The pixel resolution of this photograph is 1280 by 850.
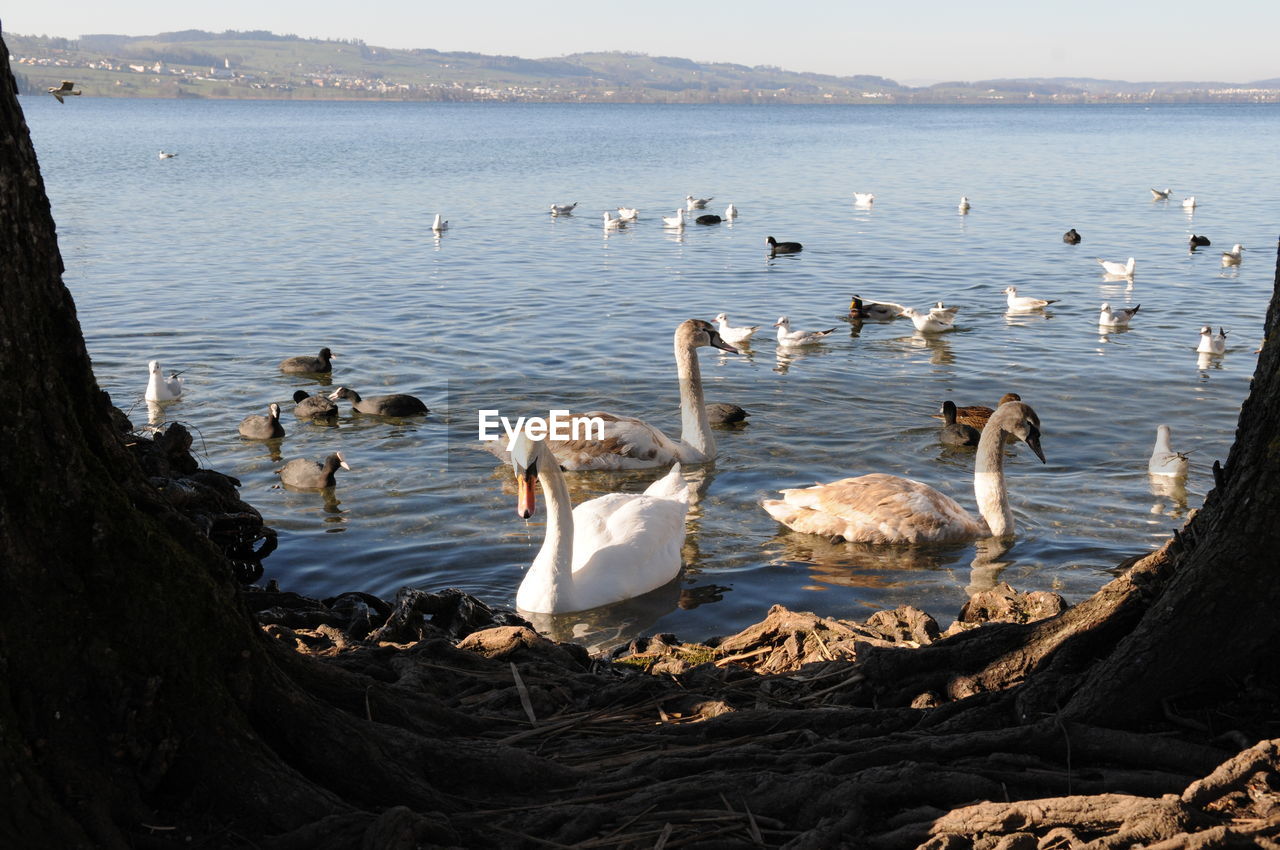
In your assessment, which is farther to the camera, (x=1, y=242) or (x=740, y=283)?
(x=740, y=283)

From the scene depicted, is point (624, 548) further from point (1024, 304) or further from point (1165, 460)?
point (1024, 304)

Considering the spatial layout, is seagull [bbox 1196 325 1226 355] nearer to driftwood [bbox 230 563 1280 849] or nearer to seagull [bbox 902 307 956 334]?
seagull [bbox 902 307 956 334]

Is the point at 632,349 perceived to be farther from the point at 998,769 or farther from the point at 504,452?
the point at 998,769

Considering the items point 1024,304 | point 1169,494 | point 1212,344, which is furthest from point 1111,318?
point 1169,494

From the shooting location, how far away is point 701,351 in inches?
853

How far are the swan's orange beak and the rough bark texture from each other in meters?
3.16

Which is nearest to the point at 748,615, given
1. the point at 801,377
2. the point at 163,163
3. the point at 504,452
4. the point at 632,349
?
the point at 504,452

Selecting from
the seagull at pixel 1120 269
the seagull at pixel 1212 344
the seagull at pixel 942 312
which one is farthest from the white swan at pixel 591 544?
the seagull at pixel 1120 269

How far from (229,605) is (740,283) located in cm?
2538

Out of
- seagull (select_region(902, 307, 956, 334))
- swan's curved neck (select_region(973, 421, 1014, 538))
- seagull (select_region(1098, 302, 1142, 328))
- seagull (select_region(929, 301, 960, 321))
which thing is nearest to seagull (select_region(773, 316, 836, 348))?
seagull (select_region(902, 307, 956, 334))

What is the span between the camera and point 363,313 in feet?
76.9

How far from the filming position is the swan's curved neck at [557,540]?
9.08 m

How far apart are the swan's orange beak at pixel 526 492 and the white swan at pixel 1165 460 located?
300 inches

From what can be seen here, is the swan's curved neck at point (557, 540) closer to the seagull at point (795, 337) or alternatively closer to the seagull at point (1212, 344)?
the seagull at point (795, 337)
